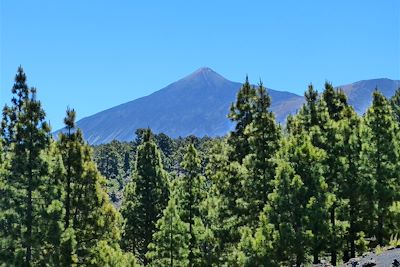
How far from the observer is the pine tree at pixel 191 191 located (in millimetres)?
36781

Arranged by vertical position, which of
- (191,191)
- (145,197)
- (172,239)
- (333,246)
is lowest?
(333,246)

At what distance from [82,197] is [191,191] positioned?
8.27 m

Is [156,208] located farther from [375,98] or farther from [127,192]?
[375,98]

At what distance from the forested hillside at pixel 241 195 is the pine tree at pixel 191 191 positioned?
77mm

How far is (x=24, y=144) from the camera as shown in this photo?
28.5 meters

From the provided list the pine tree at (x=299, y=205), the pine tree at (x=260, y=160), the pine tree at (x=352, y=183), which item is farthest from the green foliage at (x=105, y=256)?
the pine tree at (x=352, y=183)

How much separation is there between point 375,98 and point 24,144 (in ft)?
69.8

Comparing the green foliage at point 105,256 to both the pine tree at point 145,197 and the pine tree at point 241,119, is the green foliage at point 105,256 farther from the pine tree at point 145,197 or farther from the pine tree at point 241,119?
the pine tree at point 145,197

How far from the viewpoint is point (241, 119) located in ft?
125

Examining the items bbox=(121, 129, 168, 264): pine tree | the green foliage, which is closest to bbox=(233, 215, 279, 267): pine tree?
the green foliage

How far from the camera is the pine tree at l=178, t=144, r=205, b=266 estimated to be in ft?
121

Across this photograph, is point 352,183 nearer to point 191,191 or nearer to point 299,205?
point 299,205

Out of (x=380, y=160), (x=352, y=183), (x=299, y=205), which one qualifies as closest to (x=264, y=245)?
(x=299, y=205)

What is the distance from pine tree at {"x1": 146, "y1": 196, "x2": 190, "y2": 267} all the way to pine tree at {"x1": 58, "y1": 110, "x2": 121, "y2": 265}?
11.7 ft
